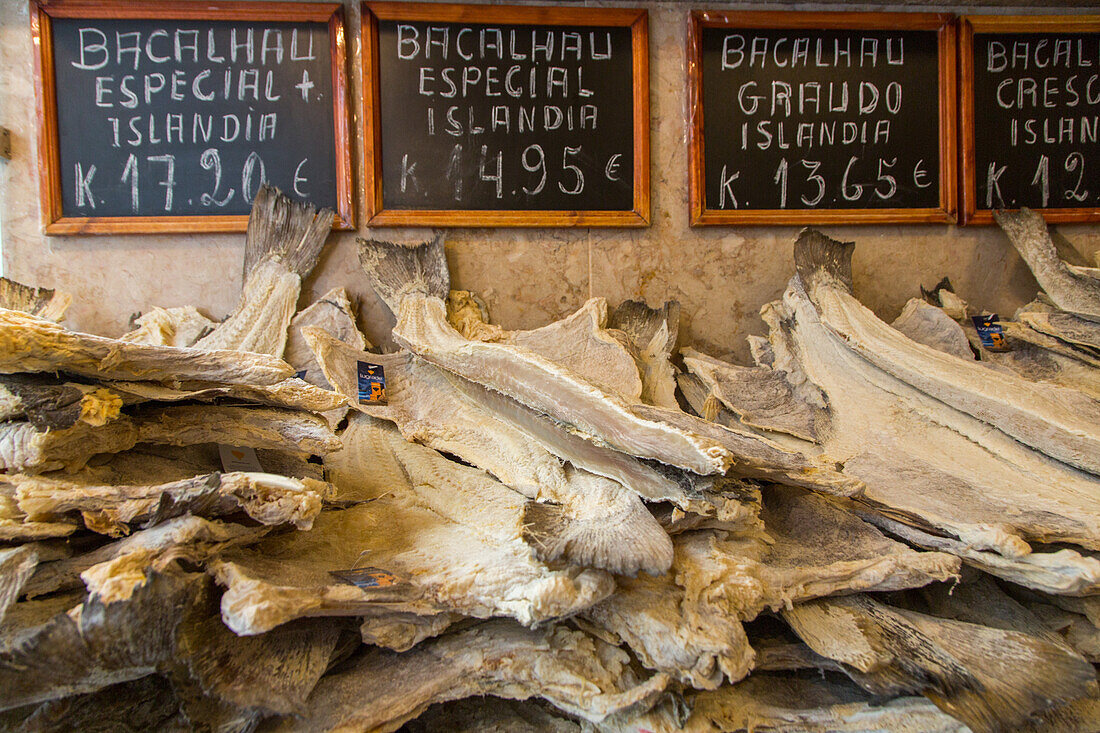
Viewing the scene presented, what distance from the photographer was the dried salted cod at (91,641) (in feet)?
2.62

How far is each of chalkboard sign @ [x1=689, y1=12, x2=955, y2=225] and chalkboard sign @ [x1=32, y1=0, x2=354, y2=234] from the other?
59.8 inches

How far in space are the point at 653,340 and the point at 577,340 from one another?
0.35 meters

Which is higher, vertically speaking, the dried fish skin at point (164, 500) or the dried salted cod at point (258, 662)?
the dried fish skin at point (164, 500)

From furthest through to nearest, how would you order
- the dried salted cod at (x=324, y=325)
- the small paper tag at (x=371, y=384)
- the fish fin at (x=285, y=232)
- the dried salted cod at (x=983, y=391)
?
the fish fin at (x=285, y=232)
the dried salted cod at (x=324, y=325)
the small paper tag at (x=371, y=384)
the dried salted cod at (x=983, y=391)

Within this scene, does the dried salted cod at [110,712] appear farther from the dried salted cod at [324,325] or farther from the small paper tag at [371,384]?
the dried salted cod at [324,325]

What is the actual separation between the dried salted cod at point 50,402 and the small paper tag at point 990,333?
109 inches

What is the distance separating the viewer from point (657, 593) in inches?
41.9

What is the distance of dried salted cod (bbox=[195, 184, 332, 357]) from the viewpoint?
2000mm

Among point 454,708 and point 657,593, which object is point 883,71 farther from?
point 454,708

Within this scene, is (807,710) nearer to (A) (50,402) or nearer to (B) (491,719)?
(B) (491,719)

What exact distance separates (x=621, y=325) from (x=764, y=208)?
822 mm

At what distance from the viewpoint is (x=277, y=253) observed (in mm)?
2082

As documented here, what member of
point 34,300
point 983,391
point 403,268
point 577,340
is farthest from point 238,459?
point 983,391

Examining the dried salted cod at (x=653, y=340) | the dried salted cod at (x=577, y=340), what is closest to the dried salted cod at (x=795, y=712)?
the dried salted cod at (x=577, y=340)
